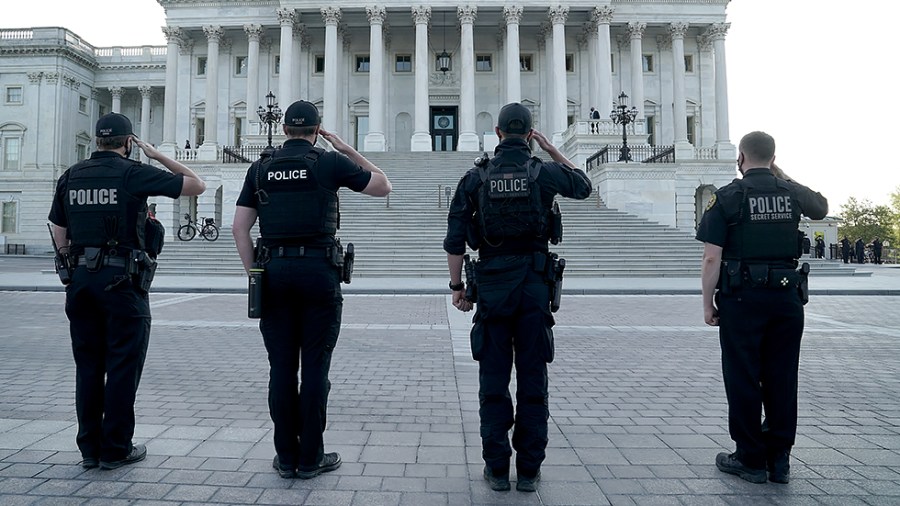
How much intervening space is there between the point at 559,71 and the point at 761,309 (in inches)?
1537

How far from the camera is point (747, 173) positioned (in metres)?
3.89

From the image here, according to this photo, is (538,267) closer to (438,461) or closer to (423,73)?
(438,461)

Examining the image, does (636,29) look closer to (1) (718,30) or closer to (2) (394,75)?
(1) (718,30)

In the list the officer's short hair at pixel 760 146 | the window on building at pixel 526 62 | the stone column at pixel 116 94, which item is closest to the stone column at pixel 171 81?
the stone column at pixel 116 94

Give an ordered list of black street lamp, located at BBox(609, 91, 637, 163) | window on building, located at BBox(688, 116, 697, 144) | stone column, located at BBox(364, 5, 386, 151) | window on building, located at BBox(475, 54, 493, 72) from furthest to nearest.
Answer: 1. window on building, located at BBox(688, 116, 697, 144)
2. window on building, located at BBox(475, 54, 493, 72)
3. stone column, located at BBox(364, 5, 386, 151)
4. black street lamp, located at BBox(609, 91, 637, 163)

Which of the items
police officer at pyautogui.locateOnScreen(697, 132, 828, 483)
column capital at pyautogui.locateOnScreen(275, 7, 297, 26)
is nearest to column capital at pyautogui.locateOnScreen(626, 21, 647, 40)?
column capital at pyautogui.locateOnScreen(275, 7, 297, 26)

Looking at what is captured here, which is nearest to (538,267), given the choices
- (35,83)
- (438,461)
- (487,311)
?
(487,311)

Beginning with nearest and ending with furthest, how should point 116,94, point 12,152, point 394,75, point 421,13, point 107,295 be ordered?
point 107,295
point 421,13
point 394,75
point 12,152
point 116,94

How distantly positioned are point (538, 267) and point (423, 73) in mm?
38238

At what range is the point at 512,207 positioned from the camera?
3.61 meters

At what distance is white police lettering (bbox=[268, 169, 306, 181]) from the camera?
144 inches

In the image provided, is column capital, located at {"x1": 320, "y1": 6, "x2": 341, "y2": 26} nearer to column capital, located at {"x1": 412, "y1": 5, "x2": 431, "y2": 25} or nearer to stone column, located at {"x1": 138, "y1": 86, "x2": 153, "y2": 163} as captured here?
column capital, located at {"x1": 412, "y1": 5, "x2": 431, "y2": 25}

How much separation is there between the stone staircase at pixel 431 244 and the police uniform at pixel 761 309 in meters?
16.7

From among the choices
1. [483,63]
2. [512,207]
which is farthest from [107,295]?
[483,63]
